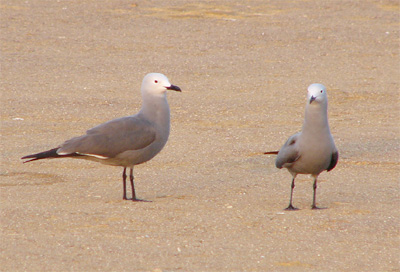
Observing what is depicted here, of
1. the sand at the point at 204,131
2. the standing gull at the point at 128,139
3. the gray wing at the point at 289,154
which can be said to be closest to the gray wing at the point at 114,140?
the standing gull at the point at 128,139

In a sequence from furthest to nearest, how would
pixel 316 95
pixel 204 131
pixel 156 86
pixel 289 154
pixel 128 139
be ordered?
pixel 204 131
pixel 156 86
pixel 128 139
pixel 289 154
pixel 316 95

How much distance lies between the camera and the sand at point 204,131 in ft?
18.8

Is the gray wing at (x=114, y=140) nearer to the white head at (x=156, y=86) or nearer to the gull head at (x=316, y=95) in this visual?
the white head at (x=156, y=86)

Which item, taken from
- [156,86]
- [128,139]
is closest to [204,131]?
[156,86]

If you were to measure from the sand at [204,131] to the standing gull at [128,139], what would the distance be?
0.42m

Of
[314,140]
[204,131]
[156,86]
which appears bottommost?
[204,131]

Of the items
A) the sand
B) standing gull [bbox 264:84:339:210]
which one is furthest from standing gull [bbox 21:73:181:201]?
standing gull [bbox 264:84:339:210]

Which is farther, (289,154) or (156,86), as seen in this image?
(156,86)

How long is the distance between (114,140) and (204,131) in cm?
302

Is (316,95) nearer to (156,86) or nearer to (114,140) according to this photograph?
(156,86)

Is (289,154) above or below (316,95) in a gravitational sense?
below

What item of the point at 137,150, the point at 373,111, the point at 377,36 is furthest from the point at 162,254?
the point at 377,36

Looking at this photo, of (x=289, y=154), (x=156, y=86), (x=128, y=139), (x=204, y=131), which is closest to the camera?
(x=289, y=154)

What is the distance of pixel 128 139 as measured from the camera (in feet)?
22.5
